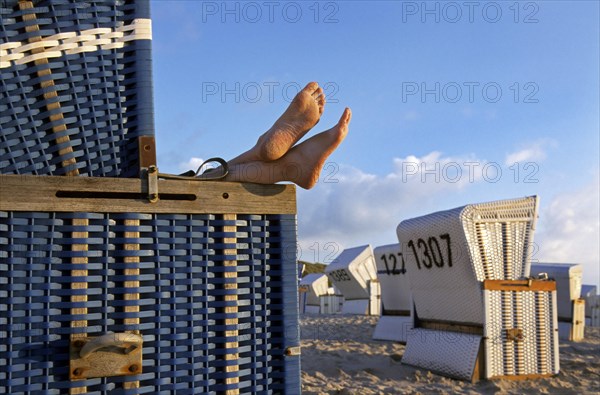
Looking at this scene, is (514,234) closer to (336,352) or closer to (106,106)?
(336,352)

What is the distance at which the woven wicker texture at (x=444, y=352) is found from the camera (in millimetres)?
4762

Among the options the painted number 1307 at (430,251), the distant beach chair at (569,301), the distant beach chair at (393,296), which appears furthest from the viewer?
the distant beach chair at (569,301)

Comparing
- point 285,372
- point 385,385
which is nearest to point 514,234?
point 385,385

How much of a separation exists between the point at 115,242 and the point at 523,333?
431 centimetres

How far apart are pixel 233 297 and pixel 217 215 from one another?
0.22 metres

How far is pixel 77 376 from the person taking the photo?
1.39 meters

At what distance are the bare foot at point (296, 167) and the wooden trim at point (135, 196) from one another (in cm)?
3

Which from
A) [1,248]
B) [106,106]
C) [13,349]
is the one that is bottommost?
[13,349]

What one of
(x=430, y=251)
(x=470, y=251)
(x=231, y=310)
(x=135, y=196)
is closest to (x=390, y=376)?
(x=430, y=251)

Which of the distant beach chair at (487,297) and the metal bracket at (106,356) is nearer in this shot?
A: the metal bracket at (106,356)

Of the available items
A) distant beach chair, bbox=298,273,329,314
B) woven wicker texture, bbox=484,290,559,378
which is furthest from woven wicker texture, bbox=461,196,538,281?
distant beach chair, bbox=298,273,329,314

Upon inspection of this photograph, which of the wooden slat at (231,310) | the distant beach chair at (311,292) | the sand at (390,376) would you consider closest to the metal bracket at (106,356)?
the wooden slat at (231,310)

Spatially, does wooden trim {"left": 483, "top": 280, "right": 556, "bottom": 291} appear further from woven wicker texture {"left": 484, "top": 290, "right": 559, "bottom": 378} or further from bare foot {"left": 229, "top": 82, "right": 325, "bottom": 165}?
bare foot {"left": 229, "top": 82, "right": 325, "bottom": 165}

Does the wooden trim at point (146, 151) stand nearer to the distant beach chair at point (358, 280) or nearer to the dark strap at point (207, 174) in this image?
the dark strap at point (207, 174)
